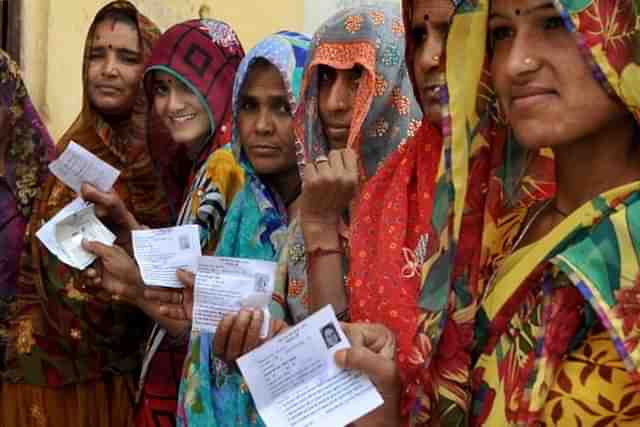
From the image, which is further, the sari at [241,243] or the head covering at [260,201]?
the head covering at [260,201]

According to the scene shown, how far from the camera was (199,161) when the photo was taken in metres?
3.08

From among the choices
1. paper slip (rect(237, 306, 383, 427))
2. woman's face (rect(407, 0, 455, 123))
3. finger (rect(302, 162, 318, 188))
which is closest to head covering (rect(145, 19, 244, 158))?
finger (rect(302, 162, 318, 188))

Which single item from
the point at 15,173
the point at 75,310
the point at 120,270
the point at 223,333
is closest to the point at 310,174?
→ the point at 223,333

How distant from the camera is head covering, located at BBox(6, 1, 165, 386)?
3242mm

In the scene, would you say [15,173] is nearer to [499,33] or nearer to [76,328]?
[76,328]

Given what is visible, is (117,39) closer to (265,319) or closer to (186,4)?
(265,319)

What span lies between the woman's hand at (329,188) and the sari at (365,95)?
55 mm

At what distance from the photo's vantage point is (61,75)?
520 cm

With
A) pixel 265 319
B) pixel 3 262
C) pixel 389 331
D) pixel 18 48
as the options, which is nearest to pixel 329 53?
pixel 265 319

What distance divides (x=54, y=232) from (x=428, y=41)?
1484 millimetres


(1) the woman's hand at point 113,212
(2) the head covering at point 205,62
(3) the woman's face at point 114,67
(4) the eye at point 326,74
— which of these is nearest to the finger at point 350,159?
(4) the eye at point 326,74

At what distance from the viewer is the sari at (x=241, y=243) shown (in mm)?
2346

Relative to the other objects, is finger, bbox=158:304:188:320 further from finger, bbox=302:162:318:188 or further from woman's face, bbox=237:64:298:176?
finger, bbox=302:162:318:188

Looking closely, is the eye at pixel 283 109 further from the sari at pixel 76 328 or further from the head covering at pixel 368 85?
the sari at pixel 76 328
